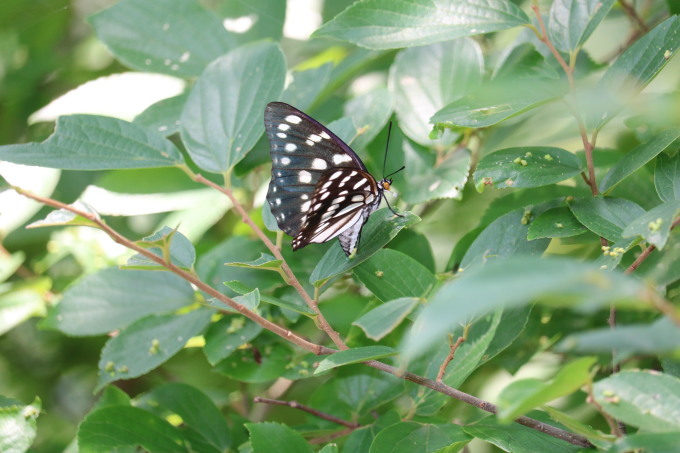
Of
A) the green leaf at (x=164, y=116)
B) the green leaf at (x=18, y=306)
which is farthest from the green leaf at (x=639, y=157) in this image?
the green leaf at (x=18, y=306)

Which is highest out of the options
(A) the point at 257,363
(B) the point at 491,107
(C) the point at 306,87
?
(B) the point at 491,107

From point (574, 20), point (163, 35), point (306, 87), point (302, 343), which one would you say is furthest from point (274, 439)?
point (163, 35)

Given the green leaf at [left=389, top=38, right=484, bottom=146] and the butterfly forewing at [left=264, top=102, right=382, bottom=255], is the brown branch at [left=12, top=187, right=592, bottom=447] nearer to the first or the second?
the butterfly forewing at [left=264, top=102, right=382, bottom=255]

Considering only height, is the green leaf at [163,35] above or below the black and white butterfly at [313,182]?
above

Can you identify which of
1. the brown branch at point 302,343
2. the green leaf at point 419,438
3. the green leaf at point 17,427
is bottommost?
the green leaf at point 17,427

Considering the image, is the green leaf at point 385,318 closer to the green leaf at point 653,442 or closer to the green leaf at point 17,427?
the green leaf at point 653,442

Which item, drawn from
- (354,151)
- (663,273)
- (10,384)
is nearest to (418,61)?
(354,151)

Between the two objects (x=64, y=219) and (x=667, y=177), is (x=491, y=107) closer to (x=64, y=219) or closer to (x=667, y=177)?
(x=667, y=177)
